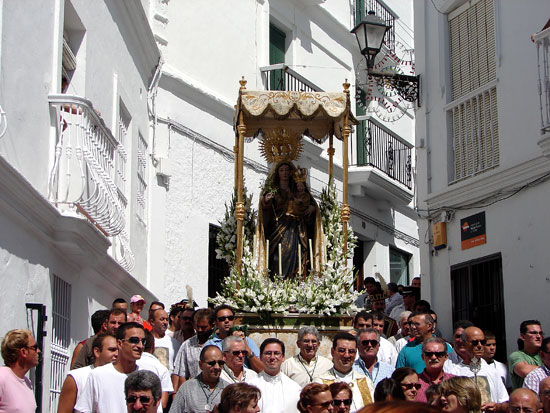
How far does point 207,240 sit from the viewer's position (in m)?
14.5

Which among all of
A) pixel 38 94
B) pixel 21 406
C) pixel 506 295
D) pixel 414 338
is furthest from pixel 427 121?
pixel 21 406

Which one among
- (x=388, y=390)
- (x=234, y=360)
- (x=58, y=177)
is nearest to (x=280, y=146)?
(x=58, y=177)

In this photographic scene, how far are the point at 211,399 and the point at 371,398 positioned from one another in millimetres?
1272

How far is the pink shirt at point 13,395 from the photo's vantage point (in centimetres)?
602

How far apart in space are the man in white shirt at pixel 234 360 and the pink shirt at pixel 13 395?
1.52 metres

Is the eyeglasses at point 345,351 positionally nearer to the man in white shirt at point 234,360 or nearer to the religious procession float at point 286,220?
the man in white shirt at point 234,360

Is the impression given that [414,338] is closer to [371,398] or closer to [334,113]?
[371,398]

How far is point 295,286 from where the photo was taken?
33.6 ft

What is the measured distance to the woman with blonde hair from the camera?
18.4ft

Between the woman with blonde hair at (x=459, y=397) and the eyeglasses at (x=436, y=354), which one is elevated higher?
the eyeglasses at (x=436, y=354)

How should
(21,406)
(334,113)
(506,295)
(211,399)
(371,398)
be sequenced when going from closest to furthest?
(21,406), (211,399), (371,398), (334,113), (506,295)

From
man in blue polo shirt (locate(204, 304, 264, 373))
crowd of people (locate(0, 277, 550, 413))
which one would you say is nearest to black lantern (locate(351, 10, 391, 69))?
crowd of people (locate(0, 277, 550, 413))

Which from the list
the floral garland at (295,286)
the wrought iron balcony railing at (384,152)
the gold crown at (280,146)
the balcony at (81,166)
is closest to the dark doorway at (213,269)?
the gold crown at (280,146)

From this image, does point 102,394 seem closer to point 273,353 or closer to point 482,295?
point 273,353
